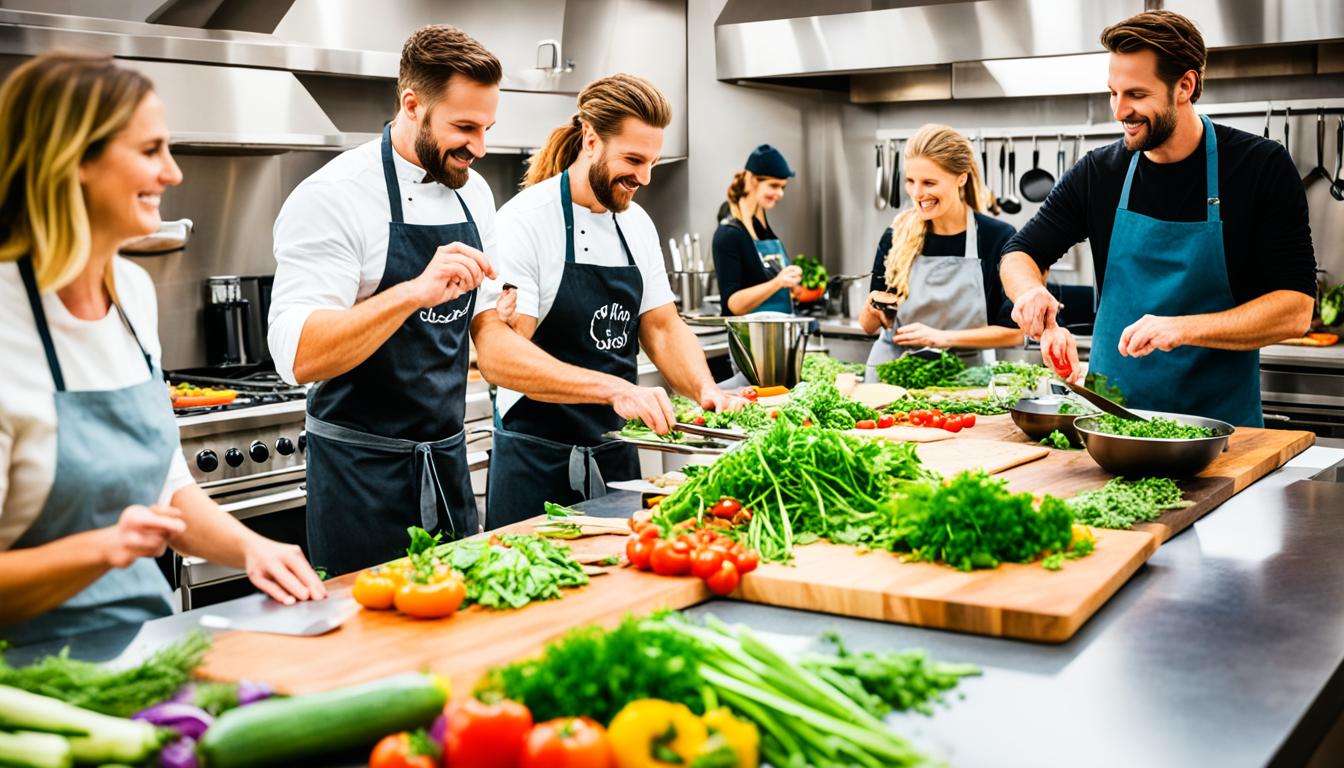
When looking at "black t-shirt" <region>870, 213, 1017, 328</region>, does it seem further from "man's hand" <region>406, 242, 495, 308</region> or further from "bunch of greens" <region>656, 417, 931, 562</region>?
"man's hand" <region>406, 242, 495, 308</region>

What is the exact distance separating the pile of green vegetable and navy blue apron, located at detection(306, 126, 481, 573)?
165 centimetres

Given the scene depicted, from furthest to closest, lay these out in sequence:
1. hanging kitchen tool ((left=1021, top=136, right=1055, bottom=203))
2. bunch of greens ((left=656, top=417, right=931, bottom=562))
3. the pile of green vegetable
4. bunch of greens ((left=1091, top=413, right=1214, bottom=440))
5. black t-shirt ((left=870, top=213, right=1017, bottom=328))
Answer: hanging kitchen tool ((left=1021, top=136, right=1055, bottom=203)), black t-shirt ((left=870, top=213, right=1017, bottom=328)), bunch of greens ((left=1091, top=413, right=1214, bottom=440)), bunch of greens ((left=656, top=417, right=931, bottom=562)), the pile of green vegetable

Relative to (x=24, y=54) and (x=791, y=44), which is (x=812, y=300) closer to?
(x=791, y=44)

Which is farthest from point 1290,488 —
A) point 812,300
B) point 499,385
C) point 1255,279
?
point 812,300

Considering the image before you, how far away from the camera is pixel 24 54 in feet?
13.6

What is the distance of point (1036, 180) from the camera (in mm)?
6957

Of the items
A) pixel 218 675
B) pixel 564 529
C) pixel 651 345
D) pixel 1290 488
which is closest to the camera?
pixel 218 675

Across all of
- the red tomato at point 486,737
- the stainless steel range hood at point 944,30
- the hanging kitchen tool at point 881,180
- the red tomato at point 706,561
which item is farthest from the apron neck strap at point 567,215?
the hanging kitchen tool at point 881,180

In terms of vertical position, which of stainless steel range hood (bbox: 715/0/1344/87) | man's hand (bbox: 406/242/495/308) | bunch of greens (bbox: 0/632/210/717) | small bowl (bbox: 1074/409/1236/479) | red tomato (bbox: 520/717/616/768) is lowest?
red tomato (bbox: 520/717/616/768)

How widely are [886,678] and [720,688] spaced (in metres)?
0.27

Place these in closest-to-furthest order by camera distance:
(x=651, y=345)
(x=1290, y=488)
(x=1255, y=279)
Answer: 1. (x=1290, y=488)
2. (x=1255, y=279)
3. (x=651, y=345)

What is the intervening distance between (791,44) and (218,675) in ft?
19.0

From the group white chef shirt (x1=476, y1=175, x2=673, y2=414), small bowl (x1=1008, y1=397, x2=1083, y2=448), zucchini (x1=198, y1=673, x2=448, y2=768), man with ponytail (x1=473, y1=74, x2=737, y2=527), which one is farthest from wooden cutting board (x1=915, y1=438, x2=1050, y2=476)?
zucchini (x1=198, y1=673, x2=448, y2=768)

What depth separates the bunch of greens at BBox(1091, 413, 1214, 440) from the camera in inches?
118
